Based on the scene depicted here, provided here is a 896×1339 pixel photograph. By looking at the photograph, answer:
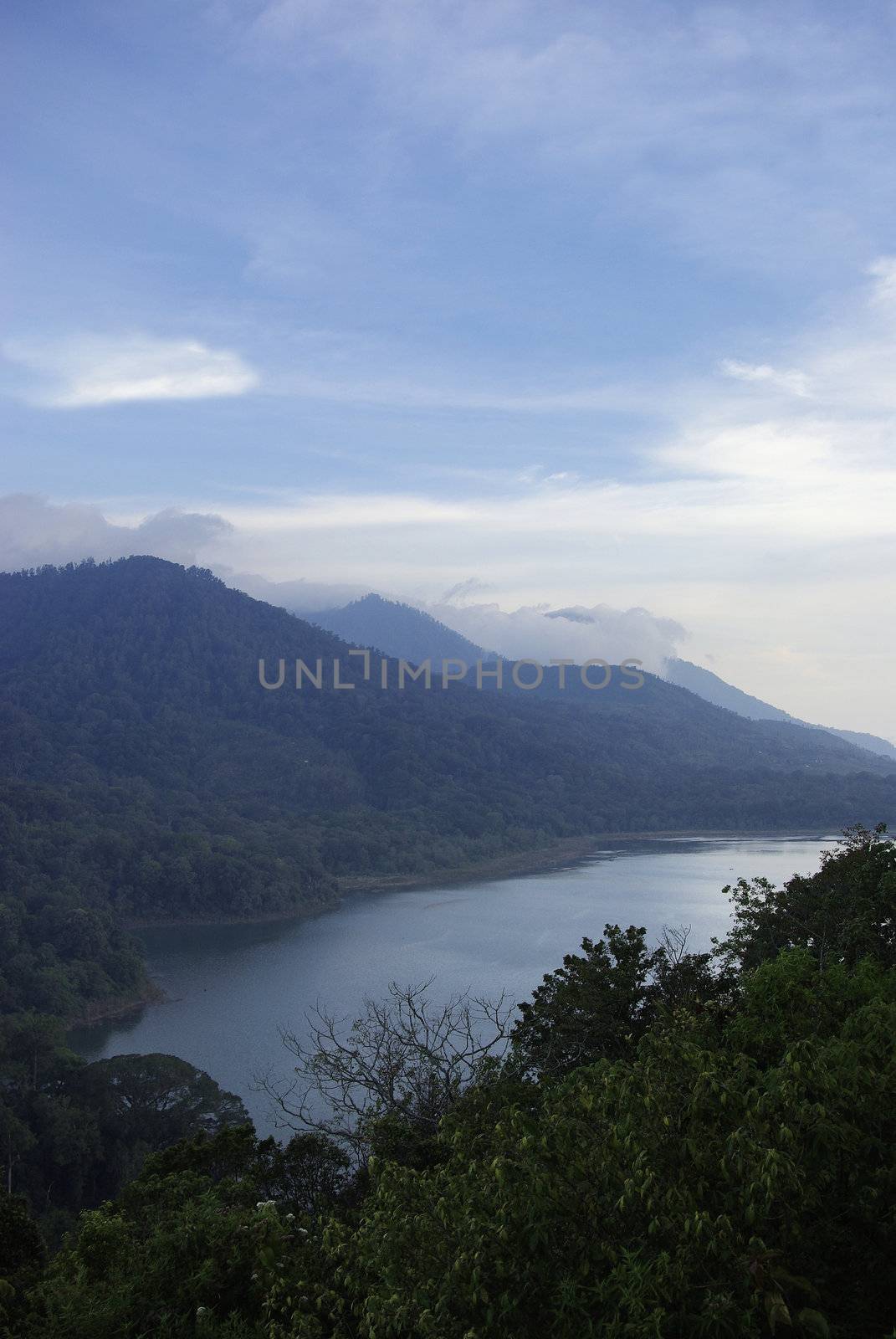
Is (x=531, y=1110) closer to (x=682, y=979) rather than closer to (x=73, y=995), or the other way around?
(x=682, y=979)

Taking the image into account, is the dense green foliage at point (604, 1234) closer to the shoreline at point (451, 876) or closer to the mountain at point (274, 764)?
the shoreline at point (451, 876)

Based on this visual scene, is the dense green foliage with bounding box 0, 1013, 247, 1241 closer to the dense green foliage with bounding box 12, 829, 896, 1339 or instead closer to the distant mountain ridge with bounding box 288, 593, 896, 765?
the dense green foliage with bounding box 12, 829, 896, 1339

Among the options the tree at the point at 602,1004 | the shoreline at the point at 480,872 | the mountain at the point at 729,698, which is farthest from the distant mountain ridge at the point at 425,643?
the tree at the point at 602,1004

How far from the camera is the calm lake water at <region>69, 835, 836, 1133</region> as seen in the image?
75.6ft

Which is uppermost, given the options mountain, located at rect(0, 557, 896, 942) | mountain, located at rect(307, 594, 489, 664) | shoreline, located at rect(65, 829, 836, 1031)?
mountain, located at rect(307, 594, 489, 664)

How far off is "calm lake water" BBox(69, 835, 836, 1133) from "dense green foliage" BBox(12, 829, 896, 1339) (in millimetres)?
12367

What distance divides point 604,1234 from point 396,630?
165 metres

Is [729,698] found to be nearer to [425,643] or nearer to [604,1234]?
[425,643]

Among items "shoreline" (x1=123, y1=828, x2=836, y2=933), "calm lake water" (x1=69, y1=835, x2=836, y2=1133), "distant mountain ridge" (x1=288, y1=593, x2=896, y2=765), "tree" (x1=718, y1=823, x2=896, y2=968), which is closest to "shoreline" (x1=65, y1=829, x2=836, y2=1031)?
"shoreline" (x1=123, y1=828, x2=836, y2=933)


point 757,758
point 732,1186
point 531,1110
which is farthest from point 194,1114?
point 757,758

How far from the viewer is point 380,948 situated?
31.9 m

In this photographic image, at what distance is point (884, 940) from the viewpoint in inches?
295

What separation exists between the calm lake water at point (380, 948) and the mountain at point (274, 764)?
3.90 metres

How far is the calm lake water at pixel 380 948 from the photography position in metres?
23.0
